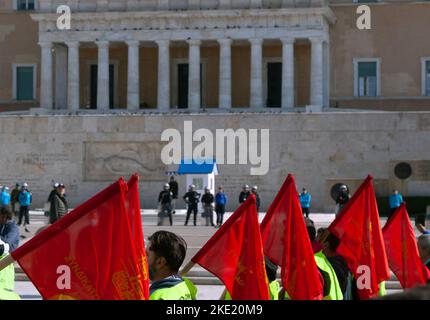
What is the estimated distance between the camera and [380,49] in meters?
55.8

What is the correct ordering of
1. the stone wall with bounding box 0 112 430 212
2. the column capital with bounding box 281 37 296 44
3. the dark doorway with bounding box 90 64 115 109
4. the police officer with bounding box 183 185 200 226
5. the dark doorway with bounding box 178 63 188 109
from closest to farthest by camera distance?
the police officer with bounding box 183 185 200 226 → the stone wall with bounding box 0 112 430 212 → the column capital with bounding box 281 37 296 44 → the dark doorway with bounding box 178 63 188 109 → the dark doorway with bounding box 90 64 115 109

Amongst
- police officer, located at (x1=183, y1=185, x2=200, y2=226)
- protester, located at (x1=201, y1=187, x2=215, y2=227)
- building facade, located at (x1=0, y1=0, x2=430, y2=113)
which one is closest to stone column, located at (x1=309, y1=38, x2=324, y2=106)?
building facade, located at (x1=0, y1=0, x2=430, y2=113)

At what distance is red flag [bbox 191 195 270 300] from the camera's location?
24.3 feet

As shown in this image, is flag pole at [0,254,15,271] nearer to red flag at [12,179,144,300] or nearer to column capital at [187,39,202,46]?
red flag at [12,179,144,300]

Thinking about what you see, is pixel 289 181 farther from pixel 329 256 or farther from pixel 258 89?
pixel 258 89

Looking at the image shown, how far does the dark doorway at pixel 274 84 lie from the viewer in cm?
5588

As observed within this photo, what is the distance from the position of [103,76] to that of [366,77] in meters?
14.0

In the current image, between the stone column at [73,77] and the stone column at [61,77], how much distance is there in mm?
1806

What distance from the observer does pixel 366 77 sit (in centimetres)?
5644

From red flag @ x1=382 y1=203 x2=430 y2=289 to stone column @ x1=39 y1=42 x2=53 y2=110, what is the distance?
1756 inches

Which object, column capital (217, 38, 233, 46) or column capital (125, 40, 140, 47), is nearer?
column capital (217, 38, 233, 46)

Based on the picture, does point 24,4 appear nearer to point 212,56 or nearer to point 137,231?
point 212,56

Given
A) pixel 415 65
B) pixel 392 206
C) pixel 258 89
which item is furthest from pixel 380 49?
pixel 392 206
